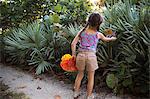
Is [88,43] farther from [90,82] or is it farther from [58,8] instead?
[58,8]

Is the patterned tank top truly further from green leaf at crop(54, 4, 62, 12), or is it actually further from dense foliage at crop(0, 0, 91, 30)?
green leaf at crop(54, 4, 62, 12)

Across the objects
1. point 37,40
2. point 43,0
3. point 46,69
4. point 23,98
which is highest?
point 43,0

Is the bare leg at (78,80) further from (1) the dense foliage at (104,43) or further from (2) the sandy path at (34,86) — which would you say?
(1) the dense foliage at (104,43)

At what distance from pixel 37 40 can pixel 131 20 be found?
217cm

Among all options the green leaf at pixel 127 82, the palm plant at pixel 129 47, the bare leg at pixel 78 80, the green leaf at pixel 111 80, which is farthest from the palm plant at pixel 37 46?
the green leaf at pixel 127 82

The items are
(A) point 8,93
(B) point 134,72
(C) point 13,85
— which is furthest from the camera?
(C) point 13,85


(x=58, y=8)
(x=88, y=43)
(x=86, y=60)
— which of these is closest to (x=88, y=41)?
(x=88, y=43)

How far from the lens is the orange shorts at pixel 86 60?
5078 mm

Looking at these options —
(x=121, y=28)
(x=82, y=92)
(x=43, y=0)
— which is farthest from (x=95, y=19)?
(x=43, y=0)

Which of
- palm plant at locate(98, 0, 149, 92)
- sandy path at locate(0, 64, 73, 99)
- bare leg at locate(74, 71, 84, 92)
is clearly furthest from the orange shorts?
sandy path at locate(0, 64, 73, 99)

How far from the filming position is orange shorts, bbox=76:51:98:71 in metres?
5.08

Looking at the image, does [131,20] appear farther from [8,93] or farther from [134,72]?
[8,93]

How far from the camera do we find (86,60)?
510 cm

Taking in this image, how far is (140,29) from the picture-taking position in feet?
18.6
